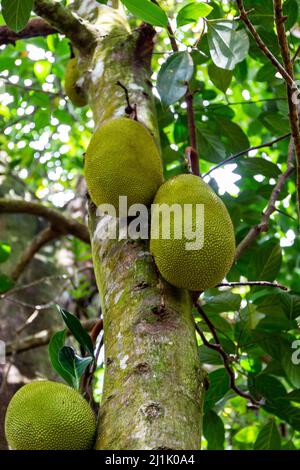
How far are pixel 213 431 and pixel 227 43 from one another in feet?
3.54

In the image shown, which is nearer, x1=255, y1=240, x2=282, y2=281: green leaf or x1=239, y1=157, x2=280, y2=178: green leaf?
x1=255, y1=240, x2=282, y2=281: green leaf

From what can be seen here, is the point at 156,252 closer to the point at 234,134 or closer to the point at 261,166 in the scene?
the point at 261,166

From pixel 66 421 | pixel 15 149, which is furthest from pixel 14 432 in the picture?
pixel 15 149

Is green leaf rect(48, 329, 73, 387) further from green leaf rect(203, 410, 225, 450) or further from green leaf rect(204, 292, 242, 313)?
green leaf rect(203, 410, 225, 450)

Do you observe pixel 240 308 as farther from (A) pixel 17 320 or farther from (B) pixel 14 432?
(A) pixel 17 320

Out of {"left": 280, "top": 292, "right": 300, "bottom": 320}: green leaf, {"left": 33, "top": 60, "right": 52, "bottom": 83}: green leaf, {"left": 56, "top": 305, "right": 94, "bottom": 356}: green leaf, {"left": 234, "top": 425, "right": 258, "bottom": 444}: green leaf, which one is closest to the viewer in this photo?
{"left": 56, "top": 305, "right": 94, "bottom": 356}: green leaf

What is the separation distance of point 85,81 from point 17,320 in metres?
1.12

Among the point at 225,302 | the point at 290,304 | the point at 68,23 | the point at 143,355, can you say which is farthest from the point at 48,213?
the point at 143,355

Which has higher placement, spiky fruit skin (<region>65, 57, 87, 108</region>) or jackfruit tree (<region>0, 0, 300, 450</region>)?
spiky fruit skin (<region>65, 57, 87, 108</region>)

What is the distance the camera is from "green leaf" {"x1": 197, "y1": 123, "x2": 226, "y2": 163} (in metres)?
1.83

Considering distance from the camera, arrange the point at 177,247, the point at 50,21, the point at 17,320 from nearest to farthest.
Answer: the point at 177,247
the point at 50,21
the point at 17,320

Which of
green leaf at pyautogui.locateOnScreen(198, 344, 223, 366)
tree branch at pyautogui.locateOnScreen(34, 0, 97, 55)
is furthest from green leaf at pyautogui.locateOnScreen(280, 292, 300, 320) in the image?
tree branch at pyautogui.locateOnScreen(34, 0, 97, 55)

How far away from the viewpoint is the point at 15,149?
3.59 m

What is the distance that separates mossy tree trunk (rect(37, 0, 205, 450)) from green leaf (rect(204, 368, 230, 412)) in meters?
0.54
